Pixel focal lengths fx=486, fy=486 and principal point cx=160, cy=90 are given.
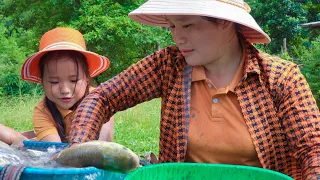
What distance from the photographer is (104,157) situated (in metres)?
1.29

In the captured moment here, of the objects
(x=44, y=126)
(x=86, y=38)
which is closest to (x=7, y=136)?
(x=44, y=126)

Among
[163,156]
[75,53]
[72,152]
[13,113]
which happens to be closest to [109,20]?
[13,113]

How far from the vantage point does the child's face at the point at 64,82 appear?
2623 millimetres

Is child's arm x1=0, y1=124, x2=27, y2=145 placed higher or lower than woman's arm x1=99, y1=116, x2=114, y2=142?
higher

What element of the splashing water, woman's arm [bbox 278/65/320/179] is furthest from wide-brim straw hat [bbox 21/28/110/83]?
woman's arm [bbox 278/65/320/179]

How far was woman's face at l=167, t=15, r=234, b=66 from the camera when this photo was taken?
1.77 meters

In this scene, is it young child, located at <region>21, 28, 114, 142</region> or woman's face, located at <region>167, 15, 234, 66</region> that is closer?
woman's face, located at <region>167, 15, 234, 66</region>

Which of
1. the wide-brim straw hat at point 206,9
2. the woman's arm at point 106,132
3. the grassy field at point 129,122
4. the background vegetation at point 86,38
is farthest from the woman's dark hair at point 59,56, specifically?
the background vegetation at point 86,38

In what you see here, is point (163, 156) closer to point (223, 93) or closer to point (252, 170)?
point (223, 93)

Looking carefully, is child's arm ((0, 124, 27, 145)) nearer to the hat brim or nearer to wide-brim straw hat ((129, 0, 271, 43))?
the hat brim

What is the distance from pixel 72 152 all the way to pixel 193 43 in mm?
663

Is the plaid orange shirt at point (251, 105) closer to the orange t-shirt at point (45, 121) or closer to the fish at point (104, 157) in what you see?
the fish at point (104, 157)

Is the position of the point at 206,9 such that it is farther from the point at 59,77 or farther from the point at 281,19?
the point at 281,19

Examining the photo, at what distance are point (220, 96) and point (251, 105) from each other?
12 centimetres
